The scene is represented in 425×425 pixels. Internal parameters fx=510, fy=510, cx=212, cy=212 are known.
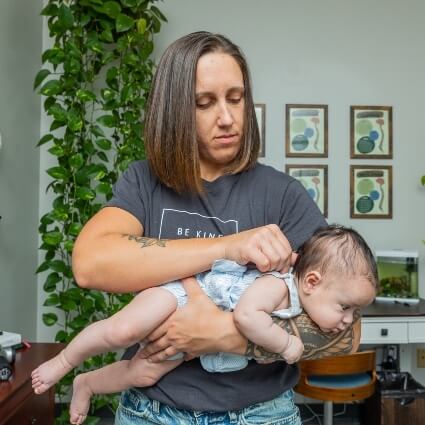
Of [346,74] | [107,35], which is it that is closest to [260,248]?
[107,35]

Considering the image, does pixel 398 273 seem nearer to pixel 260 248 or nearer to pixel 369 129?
pixel 369 129

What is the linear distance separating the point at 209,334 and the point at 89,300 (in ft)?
6.57

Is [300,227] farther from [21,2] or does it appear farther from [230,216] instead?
[21,2]

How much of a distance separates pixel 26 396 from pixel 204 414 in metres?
0.84

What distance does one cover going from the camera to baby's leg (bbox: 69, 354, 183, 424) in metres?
1.00

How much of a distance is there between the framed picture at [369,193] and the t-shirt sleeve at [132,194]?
2670mm

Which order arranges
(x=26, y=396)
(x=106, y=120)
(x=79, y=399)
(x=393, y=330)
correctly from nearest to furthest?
(x=79, y=399) → (x=26, y=396) → (x=106, y=120) → (x=393, y=330)

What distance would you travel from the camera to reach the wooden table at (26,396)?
1479 mm

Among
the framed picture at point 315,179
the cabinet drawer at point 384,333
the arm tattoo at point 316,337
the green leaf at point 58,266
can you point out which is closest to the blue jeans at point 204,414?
the arm tattoo at point 316,337

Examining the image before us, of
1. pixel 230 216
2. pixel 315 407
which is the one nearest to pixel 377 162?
pixel 315 407

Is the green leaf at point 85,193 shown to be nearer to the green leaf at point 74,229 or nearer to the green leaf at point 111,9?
the green leaf at point 74,229

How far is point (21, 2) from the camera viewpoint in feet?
9.44

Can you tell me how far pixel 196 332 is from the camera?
94 centimetres

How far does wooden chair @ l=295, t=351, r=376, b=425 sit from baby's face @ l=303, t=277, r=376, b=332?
5.72 ft
